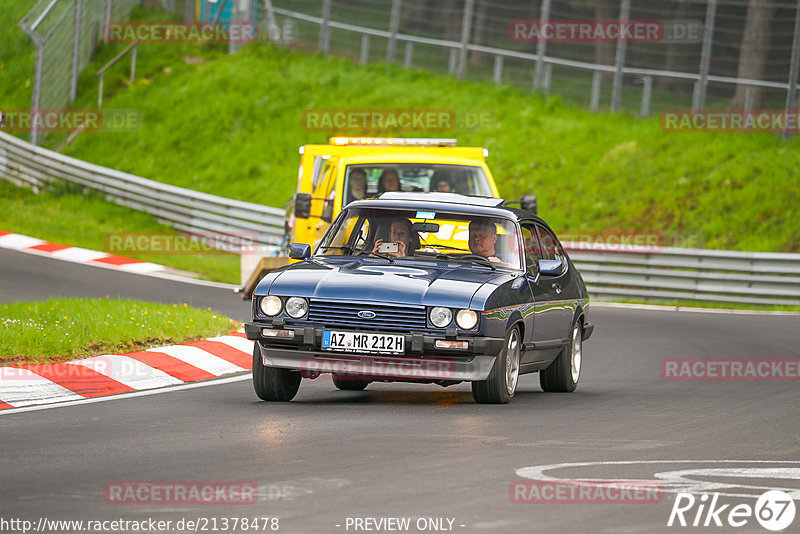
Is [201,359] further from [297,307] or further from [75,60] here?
[75,60]

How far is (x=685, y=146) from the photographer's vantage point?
30.7 m

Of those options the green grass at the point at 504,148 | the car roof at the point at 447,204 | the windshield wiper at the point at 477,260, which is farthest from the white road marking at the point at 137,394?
the green grass at the point at 504,148

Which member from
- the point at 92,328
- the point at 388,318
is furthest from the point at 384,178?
the point at 388,318

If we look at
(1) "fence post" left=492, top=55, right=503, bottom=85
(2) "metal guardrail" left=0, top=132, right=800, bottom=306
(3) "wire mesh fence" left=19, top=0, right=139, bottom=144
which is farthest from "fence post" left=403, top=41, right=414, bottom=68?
(2) "metal guardrail" left=0, top=132, right=800, bottom=306

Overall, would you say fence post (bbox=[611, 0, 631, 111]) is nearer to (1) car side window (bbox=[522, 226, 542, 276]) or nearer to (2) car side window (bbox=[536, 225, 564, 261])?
(2) car side window (bbox=[536, 225, 564, 261])

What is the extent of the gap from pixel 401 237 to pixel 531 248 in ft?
4.10

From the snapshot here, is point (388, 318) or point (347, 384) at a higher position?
point (388, 318)

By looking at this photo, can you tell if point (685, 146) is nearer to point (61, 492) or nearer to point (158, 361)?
point (158, 361)

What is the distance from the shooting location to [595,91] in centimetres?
3316

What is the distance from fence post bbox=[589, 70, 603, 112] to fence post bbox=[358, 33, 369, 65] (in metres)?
7.50

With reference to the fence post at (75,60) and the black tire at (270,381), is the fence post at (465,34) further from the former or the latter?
the black tire at (270,381)

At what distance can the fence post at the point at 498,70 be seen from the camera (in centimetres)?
3531

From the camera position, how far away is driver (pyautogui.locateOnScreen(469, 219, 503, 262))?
1193 centimetres

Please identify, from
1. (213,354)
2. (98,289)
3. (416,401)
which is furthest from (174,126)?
(416,401)
